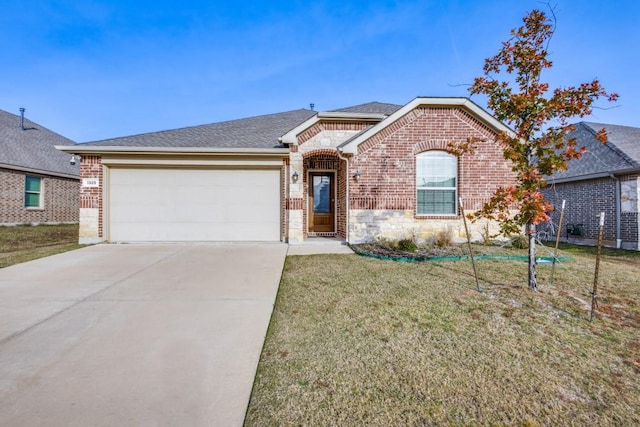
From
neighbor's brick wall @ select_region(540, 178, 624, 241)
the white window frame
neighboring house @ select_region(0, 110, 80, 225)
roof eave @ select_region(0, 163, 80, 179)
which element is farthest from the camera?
the white window frame

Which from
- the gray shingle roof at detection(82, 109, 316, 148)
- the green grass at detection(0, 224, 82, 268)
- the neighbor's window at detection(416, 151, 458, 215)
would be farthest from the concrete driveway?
the neighbor's window at detection(416, 151, 458, 215)

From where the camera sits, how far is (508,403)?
2.21 metres

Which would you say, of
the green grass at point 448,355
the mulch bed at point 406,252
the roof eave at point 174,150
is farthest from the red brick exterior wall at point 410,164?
the green grass at point 448,355

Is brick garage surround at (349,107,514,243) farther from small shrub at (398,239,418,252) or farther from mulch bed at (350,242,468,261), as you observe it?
small shrub at (398,239,418,252)

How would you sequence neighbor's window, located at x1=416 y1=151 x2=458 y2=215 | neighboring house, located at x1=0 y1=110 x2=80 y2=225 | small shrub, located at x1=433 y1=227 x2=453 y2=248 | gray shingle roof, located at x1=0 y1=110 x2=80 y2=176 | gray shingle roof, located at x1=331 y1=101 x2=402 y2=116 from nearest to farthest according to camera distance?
small shrub, located at x1=433 y1=227 x2=453 y2=248 < neighbor's window, located at x1=416 y1=151 x2=458 y2=215 < gray shingle roof, located at x1=331 y1=101 x2=402 y2=116 < neighboring house, located at x1=0 y1=110 x2=80 y2=225 < gray shingle roof, located at x1=0 y1=110 x2=80 y2=176

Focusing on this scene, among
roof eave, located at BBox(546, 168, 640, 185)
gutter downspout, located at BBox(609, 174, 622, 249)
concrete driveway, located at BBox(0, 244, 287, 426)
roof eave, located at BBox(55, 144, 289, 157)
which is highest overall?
roof eave, located at BBox(55, 144, 289, 157)

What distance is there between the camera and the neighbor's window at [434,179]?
30.9 feet

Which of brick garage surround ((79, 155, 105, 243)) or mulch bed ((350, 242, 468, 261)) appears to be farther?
brick garage surround ((79, 155, 105, 243))

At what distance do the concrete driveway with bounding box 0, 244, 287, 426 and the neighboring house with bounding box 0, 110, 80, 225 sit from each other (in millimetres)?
12084

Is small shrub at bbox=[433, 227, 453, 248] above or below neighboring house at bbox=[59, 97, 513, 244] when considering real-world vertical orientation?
below

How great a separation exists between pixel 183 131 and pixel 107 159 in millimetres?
2728

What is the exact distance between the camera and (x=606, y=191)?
10.5 metres

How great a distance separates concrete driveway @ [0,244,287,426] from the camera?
2197 millimetres

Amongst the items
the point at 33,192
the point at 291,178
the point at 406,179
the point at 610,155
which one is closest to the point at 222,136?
the point at 291,178
